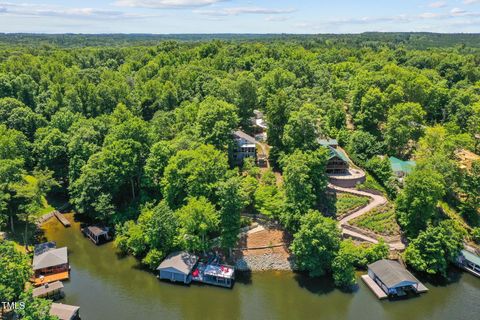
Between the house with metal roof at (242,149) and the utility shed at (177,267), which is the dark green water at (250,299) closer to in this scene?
the utility shed at (177,267)

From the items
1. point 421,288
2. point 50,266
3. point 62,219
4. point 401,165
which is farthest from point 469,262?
point 62,219

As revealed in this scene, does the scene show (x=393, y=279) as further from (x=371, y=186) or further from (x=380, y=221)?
(x=371, y=186)

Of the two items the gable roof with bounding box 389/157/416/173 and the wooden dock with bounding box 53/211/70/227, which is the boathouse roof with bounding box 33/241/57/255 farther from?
the gable roof with bounding box 389/157/416/173

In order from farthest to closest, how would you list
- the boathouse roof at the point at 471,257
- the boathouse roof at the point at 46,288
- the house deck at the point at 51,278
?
1. the boathouse roof at the point at 471,257
2. the house deck at the point at 51,278
3. the boathouse roof at the point at 46,288

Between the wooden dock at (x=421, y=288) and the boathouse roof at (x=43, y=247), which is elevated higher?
the boathouse roof at (x=43, y=247)

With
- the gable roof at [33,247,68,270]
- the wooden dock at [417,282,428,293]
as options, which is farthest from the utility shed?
the wooden dock at [417,282,428,293]

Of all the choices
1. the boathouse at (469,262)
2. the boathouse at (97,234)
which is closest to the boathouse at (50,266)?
the boathouse at (97,234)
